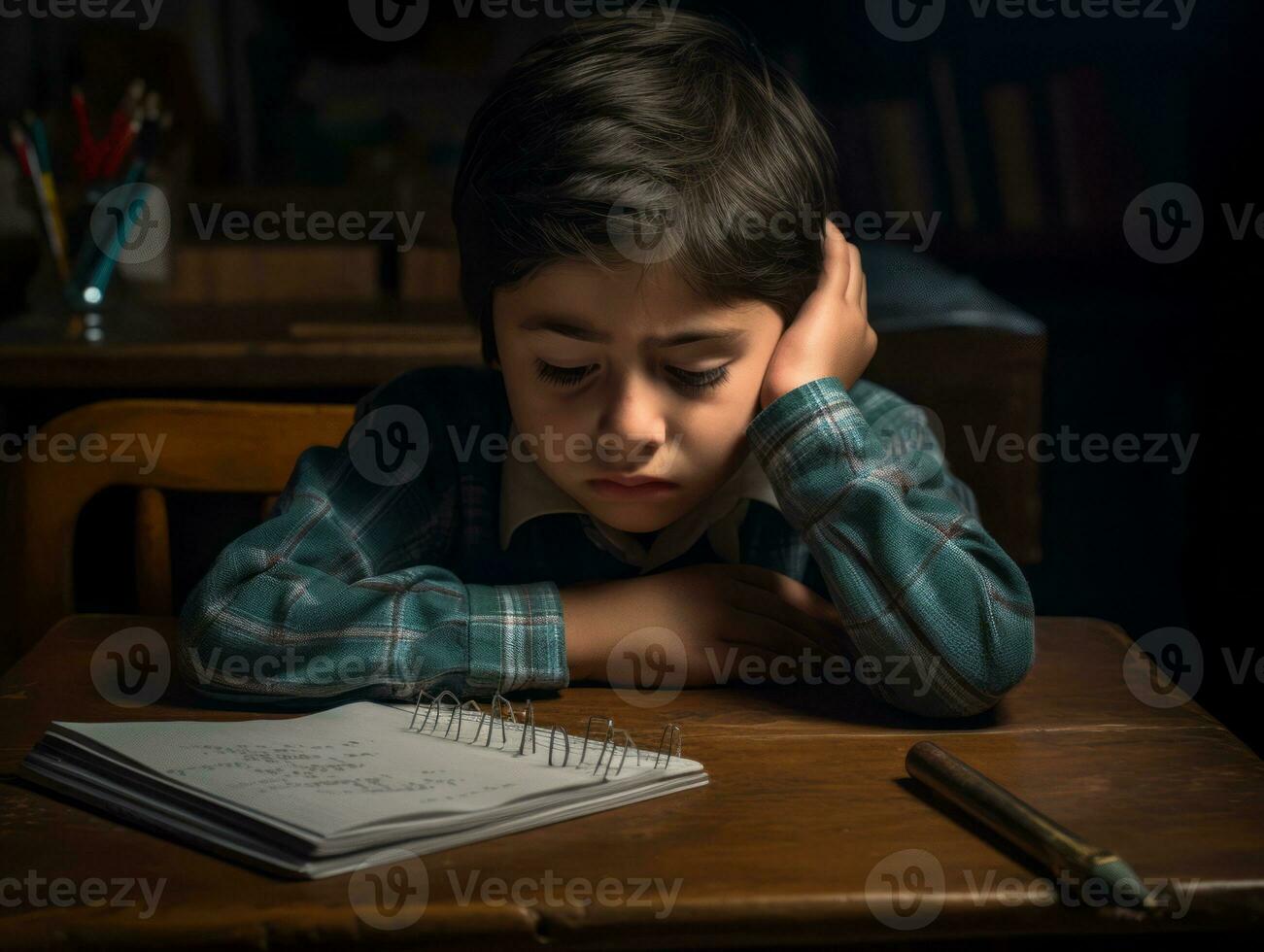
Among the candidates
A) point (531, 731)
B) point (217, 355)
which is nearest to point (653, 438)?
point (531, 731)

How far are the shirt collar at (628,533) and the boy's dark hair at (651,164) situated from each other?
5.9 inches

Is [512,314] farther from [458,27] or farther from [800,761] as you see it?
[458,27]

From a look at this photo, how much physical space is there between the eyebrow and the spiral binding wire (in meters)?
0.28

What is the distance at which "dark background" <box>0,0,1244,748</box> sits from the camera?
10.4ft

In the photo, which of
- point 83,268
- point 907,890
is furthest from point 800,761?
point 83,268

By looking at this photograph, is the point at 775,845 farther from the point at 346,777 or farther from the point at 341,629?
the point at 341,629

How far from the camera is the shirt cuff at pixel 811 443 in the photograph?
1.14 meters

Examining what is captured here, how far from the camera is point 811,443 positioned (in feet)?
3.73

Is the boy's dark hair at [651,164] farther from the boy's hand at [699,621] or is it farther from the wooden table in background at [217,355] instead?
the wooden table in background at [217,355]

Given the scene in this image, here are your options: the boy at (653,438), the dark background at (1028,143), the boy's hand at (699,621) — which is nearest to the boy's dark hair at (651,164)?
the boy at (653,438)

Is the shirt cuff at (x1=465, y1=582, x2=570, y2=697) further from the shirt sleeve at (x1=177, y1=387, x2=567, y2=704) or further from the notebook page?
the notebook page

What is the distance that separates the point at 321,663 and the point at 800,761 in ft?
1.23

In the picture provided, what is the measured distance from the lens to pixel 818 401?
44.9 inches

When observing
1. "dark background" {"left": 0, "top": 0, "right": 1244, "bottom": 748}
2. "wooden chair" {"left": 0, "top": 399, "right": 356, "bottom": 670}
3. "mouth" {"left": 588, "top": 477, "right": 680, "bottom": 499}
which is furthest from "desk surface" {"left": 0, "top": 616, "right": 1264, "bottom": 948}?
"dark background" {"left": 0, "top": 0, "right": 1244, "bottom": 748}
